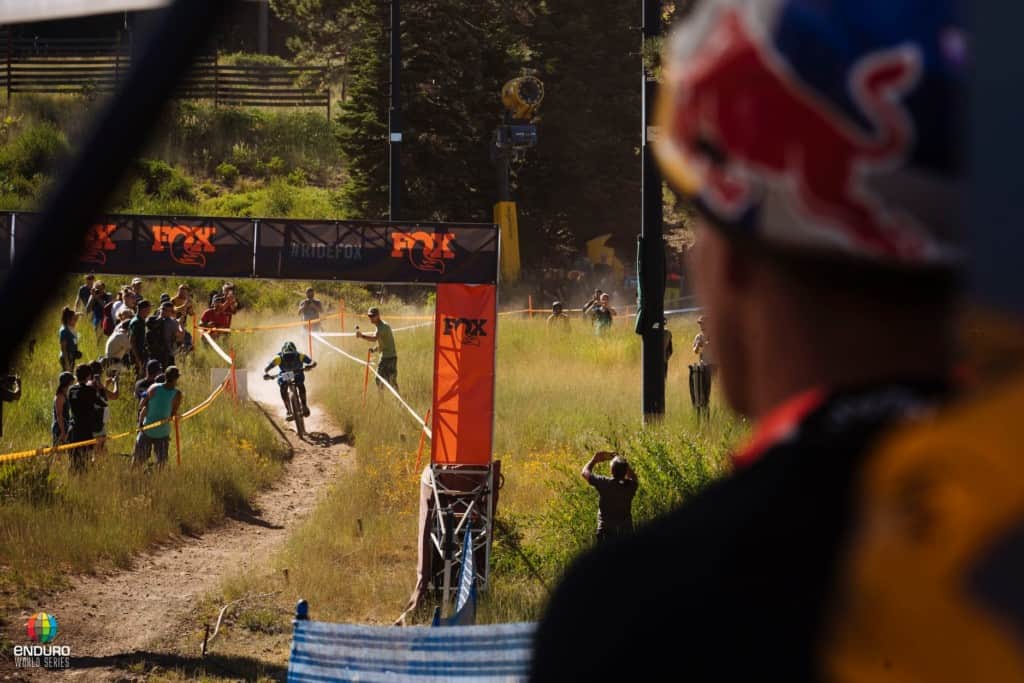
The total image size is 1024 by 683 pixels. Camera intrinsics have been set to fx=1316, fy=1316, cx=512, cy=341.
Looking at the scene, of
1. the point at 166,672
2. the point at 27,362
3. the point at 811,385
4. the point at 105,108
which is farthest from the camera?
the point at 27,362

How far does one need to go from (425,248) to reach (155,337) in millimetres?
7050

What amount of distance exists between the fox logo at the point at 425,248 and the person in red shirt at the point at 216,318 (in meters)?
11.6

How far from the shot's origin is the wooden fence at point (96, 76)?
1641 inches

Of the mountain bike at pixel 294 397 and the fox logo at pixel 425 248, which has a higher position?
the fox logo at pixel 425 248

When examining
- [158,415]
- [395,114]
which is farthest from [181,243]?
[395,114]

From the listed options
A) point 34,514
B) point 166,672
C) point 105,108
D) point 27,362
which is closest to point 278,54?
point 27,362

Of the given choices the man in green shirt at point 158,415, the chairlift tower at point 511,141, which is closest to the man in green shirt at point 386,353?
the man in green shirt at point 158,415

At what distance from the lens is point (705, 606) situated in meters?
0.85

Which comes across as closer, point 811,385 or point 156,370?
point 811,385

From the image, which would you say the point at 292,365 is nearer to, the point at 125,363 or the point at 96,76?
the point at 125,363

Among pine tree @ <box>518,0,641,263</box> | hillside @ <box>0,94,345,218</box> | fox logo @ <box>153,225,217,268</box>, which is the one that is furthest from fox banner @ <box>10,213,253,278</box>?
pine tree @ <box>518,0,641,263</box>

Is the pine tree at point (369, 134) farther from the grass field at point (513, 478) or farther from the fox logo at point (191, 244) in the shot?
the fox logo at point (191, 244)

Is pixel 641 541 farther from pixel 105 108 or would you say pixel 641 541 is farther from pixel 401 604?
pixel 401 604

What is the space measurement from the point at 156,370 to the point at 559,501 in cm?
625
